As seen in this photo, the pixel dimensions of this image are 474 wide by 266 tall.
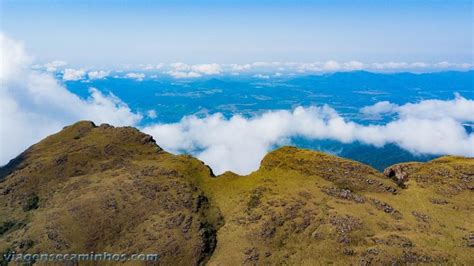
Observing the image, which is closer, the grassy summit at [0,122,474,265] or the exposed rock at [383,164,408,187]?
the grassy summit at [0,122,474,265]

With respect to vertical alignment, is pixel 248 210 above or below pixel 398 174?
below

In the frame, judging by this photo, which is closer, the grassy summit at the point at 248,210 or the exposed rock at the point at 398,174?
the grassy summit at the point at 248,210

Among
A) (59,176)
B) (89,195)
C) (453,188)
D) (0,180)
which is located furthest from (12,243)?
(453,188)

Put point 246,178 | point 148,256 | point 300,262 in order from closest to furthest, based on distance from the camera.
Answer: point 300,262, point 148,256, point 246,178

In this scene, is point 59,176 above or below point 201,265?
above

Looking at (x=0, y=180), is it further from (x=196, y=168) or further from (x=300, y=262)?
(x=300, y=262)

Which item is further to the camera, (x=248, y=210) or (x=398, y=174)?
(x=398, y=174)

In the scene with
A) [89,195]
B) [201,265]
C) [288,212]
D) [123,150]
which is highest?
[123,150]

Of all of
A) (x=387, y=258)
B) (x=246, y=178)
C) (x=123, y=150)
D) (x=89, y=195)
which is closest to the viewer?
(x=387, y=258)
